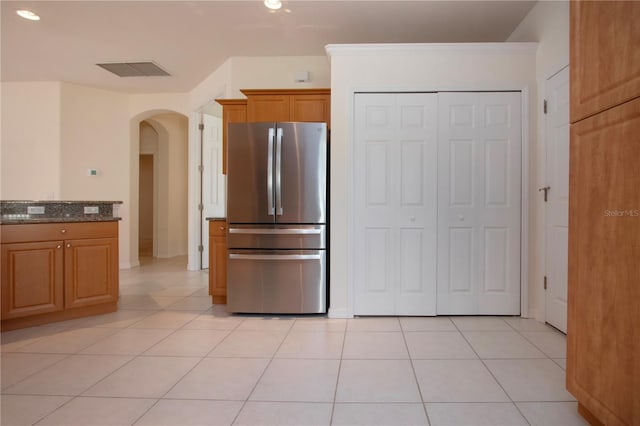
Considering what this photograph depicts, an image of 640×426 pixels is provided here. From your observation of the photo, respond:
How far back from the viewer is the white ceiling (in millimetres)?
3168

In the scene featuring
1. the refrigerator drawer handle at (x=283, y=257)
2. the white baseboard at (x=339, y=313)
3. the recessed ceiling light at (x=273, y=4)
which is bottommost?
the white baseboard at (x=339, y=313)

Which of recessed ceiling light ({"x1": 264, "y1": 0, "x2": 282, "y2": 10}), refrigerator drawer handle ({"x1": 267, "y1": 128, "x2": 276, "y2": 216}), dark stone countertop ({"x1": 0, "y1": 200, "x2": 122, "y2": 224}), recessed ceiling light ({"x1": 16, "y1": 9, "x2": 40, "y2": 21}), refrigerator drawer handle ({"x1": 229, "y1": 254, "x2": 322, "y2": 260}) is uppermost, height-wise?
recessed ceiling light ({"x1": 16, "y1": 9, "x2": 40, "y2": 21})

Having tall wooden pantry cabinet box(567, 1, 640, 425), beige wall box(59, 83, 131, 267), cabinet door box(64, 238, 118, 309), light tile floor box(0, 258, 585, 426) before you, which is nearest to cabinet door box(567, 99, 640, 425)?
tall wooden pantry cabinet box(567, 1, 640, 425)

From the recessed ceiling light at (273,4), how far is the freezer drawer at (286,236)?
1.95 meters

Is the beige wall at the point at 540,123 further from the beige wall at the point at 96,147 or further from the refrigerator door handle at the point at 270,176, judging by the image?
the beige wall at the point at 96,147

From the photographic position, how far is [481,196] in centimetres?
309

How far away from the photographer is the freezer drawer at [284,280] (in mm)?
3111

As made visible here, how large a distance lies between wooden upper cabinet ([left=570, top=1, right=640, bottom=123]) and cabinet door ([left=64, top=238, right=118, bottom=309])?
11.8 feet

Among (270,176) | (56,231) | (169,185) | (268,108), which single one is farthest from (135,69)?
(270,176)

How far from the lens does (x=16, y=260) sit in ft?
8.95

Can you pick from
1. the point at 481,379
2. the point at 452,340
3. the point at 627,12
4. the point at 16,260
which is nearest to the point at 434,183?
the point at 452,340

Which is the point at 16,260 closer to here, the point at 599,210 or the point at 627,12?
the point at 599,210

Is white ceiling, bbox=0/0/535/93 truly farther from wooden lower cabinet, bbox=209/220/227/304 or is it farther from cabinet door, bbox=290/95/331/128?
wooden lower cabinet, bbox=209/220/227/304

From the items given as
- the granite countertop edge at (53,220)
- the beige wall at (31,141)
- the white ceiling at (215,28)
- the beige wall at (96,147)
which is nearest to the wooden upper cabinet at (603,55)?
the white ceiling at (215,28)
